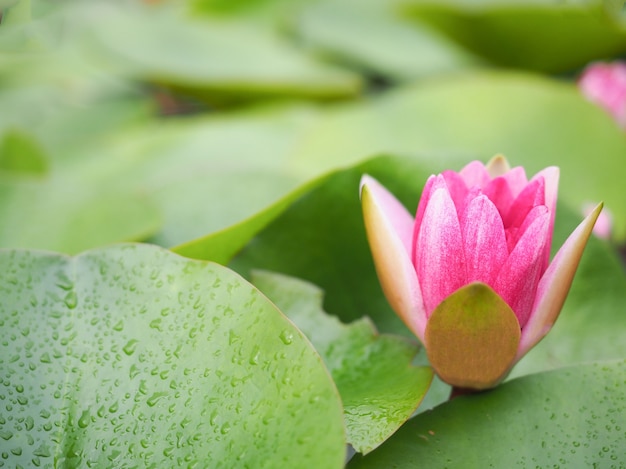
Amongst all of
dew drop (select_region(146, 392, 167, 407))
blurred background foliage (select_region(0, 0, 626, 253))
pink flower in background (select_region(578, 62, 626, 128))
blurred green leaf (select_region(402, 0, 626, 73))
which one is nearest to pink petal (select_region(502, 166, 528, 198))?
blurred background foliage (select_region(0, 0, 626, 253))

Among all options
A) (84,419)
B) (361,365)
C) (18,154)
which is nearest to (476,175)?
(361,365)

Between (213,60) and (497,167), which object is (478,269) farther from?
(213,60)

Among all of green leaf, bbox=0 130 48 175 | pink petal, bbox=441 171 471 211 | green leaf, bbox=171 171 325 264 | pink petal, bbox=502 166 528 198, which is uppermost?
pink petal, bbox=502 166 528 198

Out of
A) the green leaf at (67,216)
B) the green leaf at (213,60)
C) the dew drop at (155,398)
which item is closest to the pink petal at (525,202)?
the dew drop at (155,398)

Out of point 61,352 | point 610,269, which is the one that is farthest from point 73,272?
point 610,269

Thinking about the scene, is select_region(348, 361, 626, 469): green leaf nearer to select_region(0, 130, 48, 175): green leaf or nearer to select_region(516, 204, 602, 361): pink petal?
select_region(516, 204, 602, 361): pink petal

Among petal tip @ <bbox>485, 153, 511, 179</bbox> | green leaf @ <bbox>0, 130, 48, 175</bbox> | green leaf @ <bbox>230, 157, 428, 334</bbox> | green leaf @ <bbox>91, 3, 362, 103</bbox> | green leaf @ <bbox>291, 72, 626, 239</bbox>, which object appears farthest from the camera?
green leaf @ <bbox>91, 3, 362, 103</bbox>
